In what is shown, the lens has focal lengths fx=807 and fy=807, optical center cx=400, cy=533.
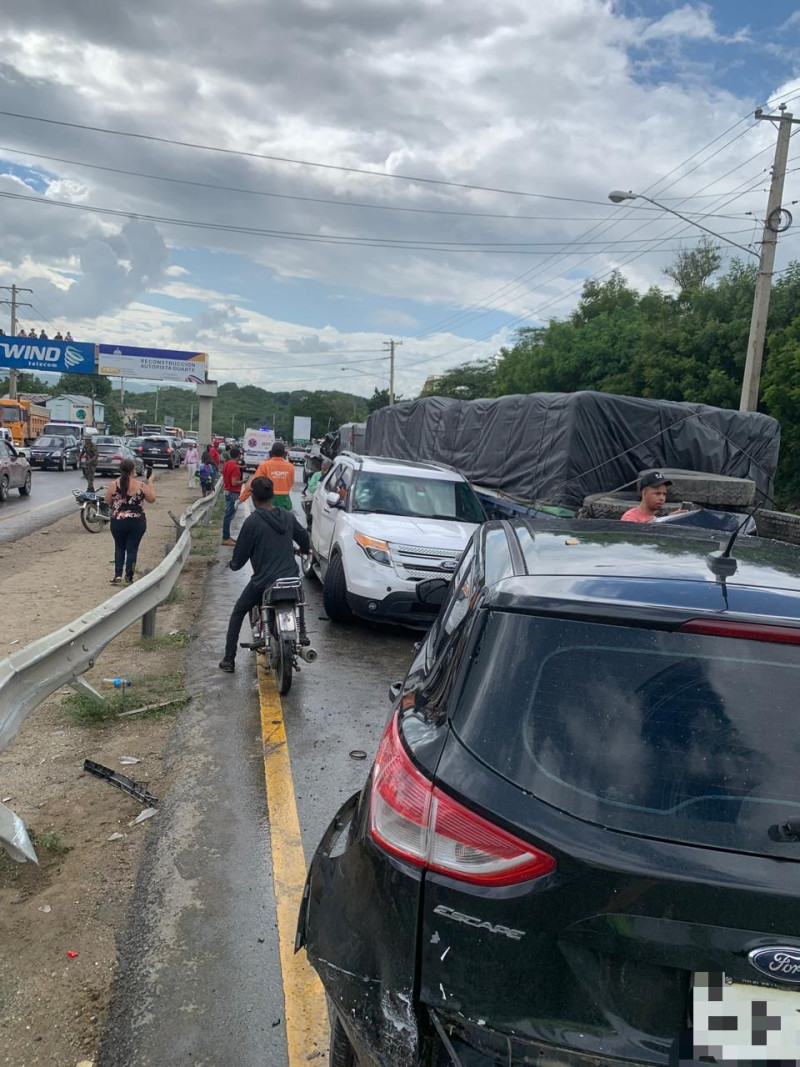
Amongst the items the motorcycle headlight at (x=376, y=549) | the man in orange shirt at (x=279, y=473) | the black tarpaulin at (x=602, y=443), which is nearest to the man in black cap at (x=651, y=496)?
the motorcycle headlight at (x=376, y=549)

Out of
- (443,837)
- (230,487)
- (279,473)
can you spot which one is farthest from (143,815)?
(230,487)

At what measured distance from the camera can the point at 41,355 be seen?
45.6 metres

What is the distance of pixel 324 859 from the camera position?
234 centimetres

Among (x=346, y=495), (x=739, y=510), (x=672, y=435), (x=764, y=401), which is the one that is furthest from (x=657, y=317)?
(x=346, y=495)

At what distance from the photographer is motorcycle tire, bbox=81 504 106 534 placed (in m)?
16.4

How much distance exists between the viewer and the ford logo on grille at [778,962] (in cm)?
157

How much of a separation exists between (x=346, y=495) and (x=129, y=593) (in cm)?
391

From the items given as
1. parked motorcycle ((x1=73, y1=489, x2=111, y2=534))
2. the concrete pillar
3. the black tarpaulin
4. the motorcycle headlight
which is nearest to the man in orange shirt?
the motorcycle headlight

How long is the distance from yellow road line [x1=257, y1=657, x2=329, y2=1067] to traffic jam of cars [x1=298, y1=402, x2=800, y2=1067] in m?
0.54

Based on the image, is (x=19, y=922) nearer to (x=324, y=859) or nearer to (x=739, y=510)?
(x=324, y=859)

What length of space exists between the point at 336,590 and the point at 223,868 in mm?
4870

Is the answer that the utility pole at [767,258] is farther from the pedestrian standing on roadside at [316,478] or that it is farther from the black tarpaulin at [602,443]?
the pedestrian standing on roadside at [316,478]

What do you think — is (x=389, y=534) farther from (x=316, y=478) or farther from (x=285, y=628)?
(x=316, y=478)

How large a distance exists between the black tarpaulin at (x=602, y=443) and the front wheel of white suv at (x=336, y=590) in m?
5.64
